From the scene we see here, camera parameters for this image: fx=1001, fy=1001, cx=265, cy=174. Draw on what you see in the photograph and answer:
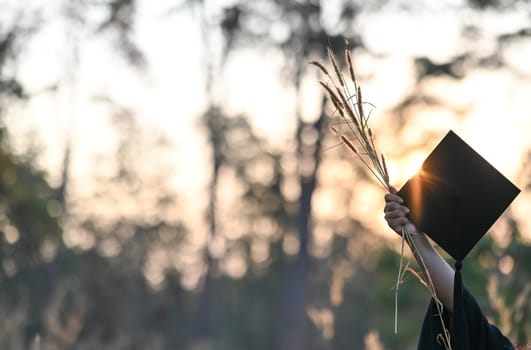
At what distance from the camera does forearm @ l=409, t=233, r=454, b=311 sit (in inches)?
136

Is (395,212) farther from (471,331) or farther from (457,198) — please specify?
(471,331)

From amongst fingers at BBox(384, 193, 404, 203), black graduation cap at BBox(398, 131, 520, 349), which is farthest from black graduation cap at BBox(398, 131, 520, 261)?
fingers at BBox(384, 193, 404, 203)

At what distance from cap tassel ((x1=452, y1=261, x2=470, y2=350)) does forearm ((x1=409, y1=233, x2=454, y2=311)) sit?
28 millimetres

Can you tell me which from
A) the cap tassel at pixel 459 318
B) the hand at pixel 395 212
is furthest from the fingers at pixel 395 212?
the cap tassel at pixel 459 318

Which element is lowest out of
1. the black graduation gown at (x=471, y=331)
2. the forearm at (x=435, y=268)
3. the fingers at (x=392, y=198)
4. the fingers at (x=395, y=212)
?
the black graduation gown at (x=471, y=331)

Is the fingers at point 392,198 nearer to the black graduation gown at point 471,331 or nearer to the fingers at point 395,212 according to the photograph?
the fingers at point 395,212

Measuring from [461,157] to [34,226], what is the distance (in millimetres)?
17618

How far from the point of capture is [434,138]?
20234mm

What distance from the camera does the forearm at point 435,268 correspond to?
346 cm

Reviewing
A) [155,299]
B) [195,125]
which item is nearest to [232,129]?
[195,125]

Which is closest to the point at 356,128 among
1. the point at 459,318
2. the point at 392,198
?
the point at 392,198

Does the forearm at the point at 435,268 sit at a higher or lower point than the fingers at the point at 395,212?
lower

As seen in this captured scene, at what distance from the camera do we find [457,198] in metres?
3.63

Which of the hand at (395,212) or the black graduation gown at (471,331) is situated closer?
the hand at (395,212)
